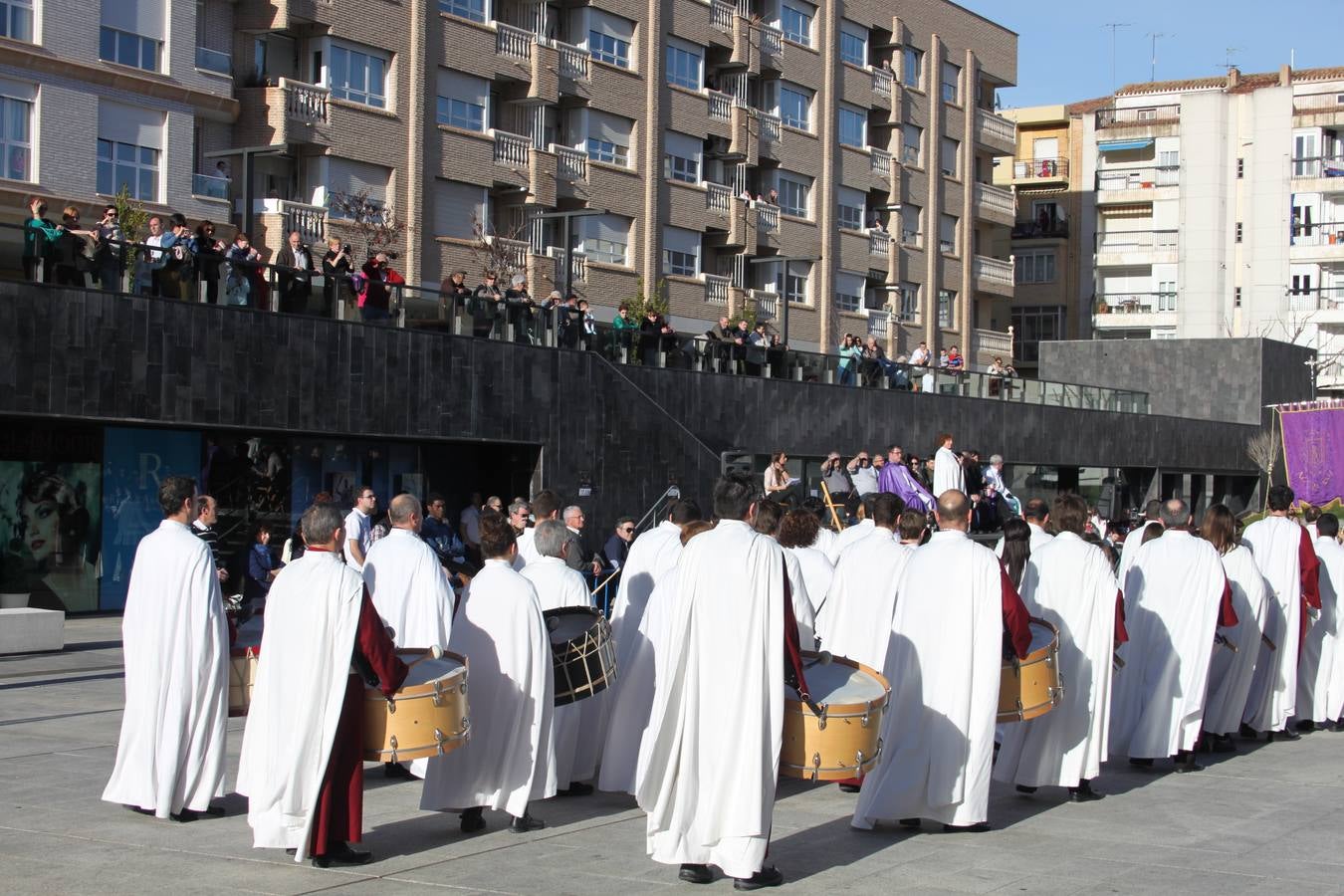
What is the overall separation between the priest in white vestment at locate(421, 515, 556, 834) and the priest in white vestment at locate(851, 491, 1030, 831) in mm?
1882

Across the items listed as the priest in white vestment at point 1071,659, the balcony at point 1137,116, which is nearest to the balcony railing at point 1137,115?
the balcony at point 1137,116

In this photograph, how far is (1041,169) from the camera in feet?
250

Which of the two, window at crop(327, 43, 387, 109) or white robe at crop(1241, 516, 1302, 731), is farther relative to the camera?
window at crop(327, 43, 387, 109)

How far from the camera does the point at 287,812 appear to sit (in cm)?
859

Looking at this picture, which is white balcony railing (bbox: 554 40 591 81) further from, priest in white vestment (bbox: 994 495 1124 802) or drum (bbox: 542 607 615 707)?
drum (bbox: 542 607 615 707)

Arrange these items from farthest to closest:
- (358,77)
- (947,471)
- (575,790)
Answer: (358,77)
(947,471)
(575,790)

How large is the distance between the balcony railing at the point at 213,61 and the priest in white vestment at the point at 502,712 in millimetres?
25765

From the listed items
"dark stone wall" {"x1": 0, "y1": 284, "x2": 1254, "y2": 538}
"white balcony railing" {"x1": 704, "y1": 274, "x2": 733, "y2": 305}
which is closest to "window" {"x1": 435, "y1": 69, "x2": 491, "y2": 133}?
"white balcony railing" {"x1": 704, "y1": 274, "x2": 733, "y2": 305}

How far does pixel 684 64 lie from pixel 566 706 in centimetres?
3730

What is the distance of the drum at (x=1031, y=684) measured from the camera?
9.82 meters

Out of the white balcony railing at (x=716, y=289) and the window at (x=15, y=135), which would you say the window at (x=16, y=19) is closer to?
the window at (x=15, y=135)

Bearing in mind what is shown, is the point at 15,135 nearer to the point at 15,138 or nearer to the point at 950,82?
the point at 15,138

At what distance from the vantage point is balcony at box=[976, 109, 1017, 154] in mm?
60719

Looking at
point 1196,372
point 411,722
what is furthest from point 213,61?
point 1196,372
